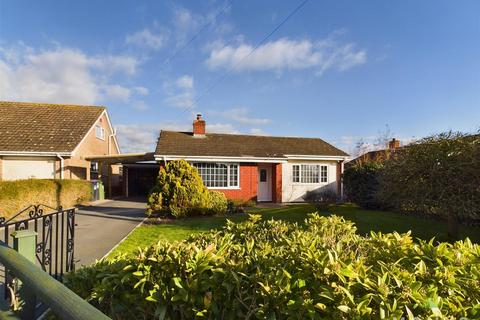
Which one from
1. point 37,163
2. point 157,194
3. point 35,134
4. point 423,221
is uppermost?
point 35,134

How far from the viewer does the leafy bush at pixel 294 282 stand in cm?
191

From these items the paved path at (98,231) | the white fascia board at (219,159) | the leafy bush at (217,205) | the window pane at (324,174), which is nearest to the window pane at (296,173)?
the white fascia board at (219,159)

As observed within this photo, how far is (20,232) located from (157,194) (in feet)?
33.8

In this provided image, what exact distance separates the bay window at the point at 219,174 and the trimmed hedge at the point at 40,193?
6.69m

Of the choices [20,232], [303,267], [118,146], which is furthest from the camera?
[118,146]

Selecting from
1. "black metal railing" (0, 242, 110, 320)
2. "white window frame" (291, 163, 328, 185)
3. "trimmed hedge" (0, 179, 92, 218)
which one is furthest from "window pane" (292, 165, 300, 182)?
"black metal railing" (0, 242, 110, 320)

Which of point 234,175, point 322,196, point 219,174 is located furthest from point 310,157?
point 219,174

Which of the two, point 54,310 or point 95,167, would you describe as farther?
point 95,167

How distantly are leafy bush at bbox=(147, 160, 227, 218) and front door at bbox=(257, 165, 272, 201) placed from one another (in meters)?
7.06

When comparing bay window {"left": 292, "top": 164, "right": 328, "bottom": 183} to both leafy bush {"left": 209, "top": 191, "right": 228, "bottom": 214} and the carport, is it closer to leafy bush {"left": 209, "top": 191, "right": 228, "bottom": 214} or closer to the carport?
leafy bush {"left": 209, "top": 191, "right": 228, "bottom": 214}

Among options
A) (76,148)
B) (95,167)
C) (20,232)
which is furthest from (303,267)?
(95,167)

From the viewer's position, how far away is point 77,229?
10719 millimetres

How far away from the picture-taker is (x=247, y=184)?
19.7 m

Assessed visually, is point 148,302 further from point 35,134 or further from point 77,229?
point 35,134
